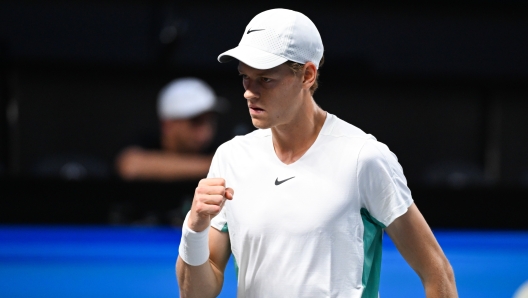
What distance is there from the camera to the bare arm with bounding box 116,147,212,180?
4277 millimetres

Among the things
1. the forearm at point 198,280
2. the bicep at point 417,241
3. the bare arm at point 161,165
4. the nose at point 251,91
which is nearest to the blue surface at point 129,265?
the bare arm at point 161,165

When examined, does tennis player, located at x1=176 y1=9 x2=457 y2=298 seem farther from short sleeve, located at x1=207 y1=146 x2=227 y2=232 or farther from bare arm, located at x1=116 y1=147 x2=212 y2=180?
bare arm, located at x1=116 y1=147 x2=212 y2=180

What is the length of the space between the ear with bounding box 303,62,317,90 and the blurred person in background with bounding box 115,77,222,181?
2328 mm

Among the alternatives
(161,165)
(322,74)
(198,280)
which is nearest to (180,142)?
(161,165)

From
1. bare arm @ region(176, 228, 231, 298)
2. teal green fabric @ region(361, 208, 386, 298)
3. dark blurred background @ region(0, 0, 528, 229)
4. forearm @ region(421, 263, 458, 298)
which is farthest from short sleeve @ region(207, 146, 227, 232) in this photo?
dark blurred background @ region(0, 0, 528, 229)

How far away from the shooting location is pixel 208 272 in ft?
6.65

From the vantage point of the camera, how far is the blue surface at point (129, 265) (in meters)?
3.06

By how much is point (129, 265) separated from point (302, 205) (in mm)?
1377

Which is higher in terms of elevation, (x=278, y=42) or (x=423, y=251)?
(x=278, y=42)

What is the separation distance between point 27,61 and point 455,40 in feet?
11.6

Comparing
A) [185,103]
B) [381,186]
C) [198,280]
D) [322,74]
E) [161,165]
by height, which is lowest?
[198,280]

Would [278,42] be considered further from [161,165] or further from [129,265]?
[161,165]

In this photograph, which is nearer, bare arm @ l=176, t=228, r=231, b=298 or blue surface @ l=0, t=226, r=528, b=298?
bare arm @ l=176, t=228, r=231, b=298

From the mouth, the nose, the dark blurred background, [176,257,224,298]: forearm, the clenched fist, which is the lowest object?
[176,257,224,298]: forearm
